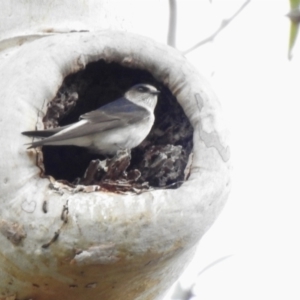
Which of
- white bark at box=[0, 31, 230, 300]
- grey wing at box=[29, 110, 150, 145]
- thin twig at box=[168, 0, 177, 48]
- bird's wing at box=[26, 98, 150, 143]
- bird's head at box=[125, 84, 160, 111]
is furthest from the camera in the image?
thin twig at box=[168, 0, 177, 48]

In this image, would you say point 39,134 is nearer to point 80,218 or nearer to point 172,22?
point 80,218

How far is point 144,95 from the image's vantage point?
8.58ft

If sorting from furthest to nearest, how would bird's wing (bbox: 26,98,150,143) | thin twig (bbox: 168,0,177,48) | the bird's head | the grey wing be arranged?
thin twig (bbox: 168,0,177,48), the bird's head, bird's wing (bbox: 26,98,150,143), the grey wing

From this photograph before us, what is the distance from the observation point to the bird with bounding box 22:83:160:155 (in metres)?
2.60

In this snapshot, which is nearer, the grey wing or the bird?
the grey wing

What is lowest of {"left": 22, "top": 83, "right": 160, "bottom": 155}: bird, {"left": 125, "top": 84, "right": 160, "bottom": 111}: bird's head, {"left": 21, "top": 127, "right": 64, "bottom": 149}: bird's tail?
{"left": 22, "top": 83, "right": 160, "bottom": 155}: bird

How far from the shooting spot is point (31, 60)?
2.33 meters

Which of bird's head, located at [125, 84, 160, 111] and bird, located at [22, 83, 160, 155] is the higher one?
bird's head, located at [125, 84, 160, 111]

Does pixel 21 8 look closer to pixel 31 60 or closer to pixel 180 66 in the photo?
pixel 31 60

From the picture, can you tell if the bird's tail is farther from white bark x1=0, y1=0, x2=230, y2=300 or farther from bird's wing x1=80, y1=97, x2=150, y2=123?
bird's wing x1=80, y1=97, x2=150, y2=123

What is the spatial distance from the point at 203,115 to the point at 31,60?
19.9 inches

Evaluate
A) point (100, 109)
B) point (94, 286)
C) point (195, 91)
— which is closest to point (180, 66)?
point (195, 91)

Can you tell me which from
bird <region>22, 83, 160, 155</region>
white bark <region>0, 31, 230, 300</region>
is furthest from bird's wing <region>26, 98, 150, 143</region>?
white bark <region>0, 31, 230, 300</region>

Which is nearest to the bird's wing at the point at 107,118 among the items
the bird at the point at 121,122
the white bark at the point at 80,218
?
the bird at the point at 121,122
